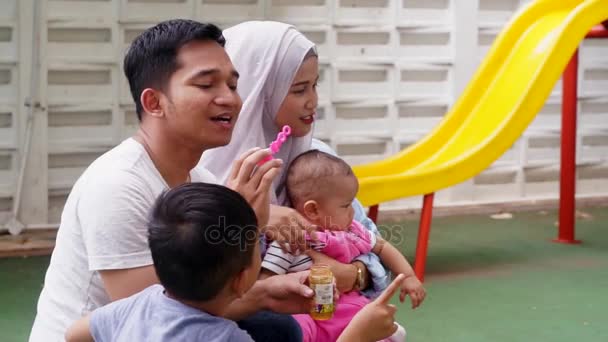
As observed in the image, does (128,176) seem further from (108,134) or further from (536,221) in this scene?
(536,221)

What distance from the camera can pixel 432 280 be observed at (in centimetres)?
478

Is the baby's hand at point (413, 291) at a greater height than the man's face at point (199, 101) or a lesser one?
lesser

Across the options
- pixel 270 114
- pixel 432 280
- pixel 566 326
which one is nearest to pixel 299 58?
pixel 270 114

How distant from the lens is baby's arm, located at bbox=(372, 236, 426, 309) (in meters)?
2.69

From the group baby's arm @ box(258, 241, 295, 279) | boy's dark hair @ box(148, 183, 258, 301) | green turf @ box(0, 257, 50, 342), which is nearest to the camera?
boy's dark hair @ box(148, 183, 258, 301)

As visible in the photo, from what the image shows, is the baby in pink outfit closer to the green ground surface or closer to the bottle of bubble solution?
the bottle of bubble solution

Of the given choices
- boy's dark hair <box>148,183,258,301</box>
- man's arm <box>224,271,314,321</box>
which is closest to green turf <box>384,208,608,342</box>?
man's arm <box>224,271,314,321</box>

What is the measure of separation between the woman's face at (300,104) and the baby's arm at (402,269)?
415 millimetres

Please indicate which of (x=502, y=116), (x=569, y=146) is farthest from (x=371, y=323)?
(x=569, y=146)

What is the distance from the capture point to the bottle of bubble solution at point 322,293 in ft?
7.43

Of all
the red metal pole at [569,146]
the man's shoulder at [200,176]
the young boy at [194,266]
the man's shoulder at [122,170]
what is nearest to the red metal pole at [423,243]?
the red metal pole at [569,146]

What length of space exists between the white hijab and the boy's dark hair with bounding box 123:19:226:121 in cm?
48

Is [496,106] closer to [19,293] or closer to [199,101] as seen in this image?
[19,293]

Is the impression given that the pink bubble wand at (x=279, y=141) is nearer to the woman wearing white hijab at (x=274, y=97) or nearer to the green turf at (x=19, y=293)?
the woman wearing white hijab at (x=274, y=97)
